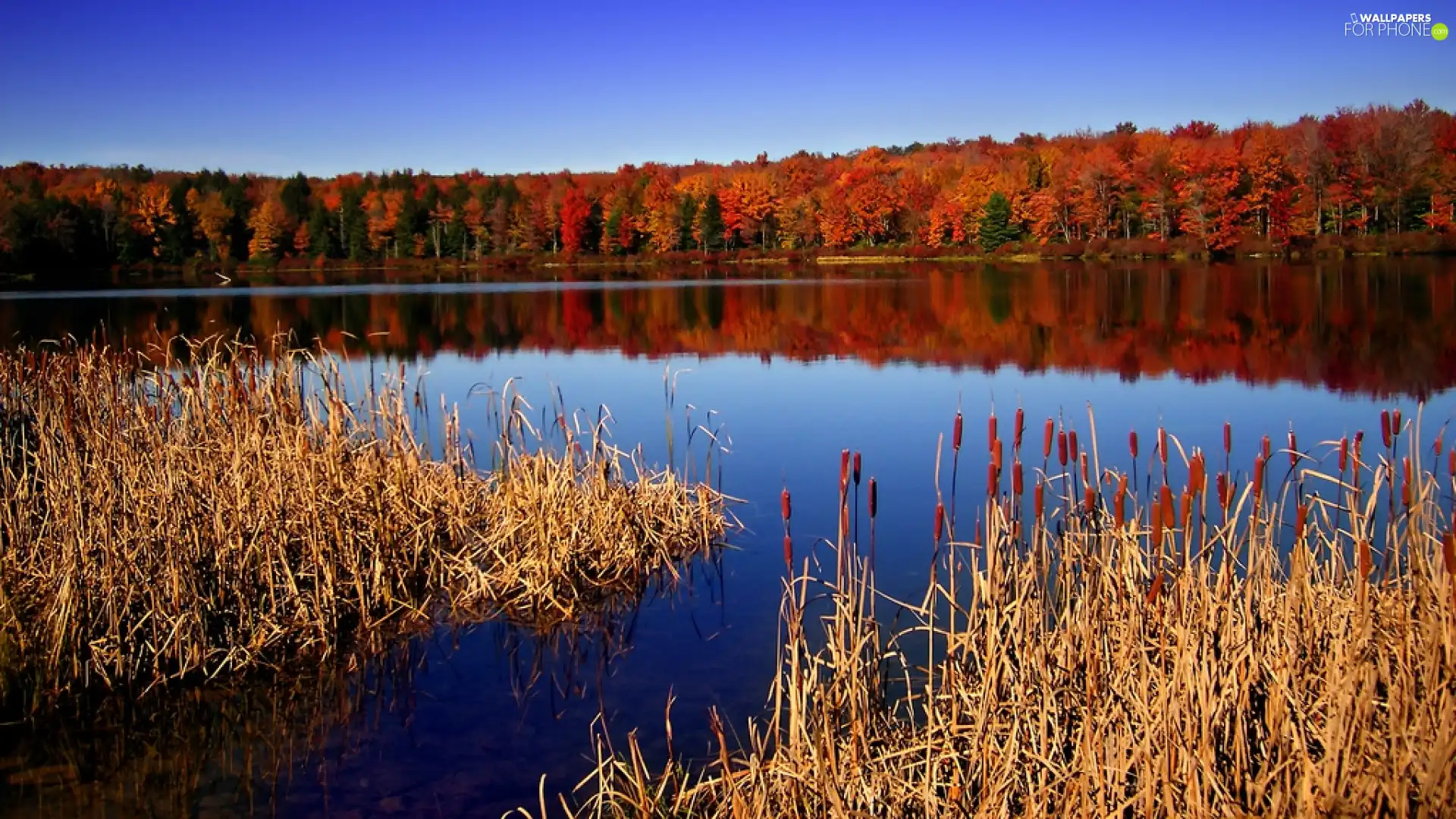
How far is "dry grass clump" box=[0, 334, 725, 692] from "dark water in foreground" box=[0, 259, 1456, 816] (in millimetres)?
368

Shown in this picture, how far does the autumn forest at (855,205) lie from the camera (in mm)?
65562

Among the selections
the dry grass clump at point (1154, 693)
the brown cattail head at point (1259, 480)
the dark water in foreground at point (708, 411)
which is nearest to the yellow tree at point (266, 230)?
the dark water in foreground at point (708, 411)

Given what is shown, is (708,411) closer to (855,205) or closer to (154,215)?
(855,205)

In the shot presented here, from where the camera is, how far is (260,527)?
6.75 m

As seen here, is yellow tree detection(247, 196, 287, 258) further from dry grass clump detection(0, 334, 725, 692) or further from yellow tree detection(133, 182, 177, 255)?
dry grass clump detection(0, 334, 725, 692)

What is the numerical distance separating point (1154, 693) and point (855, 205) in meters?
82.5

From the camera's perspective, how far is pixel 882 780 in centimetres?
406

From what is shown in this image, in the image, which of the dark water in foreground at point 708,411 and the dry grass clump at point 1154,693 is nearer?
the dry grass clump at point 1154,693

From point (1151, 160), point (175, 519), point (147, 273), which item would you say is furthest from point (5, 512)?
point (147, 273)

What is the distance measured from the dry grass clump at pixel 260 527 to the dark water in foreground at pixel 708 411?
14.5 inches

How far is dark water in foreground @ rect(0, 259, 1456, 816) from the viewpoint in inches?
222

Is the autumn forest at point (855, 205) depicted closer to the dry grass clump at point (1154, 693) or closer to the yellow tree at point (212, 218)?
the yellow tree at point (212, 218)

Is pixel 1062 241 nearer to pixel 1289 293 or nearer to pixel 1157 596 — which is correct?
pixel 1289 293

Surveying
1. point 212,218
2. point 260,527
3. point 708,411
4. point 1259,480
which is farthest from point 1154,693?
point 212,218
